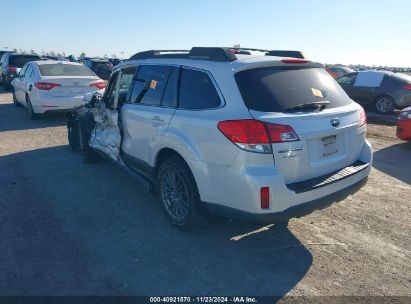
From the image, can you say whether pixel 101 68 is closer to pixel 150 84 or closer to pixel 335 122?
pixel 150 84

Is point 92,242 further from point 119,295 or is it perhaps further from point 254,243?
point 254,243

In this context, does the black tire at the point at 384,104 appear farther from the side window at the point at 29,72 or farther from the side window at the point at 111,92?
the side window at the point at 29,72

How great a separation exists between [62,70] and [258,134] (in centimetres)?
866

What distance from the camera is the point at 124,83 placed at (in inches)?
211

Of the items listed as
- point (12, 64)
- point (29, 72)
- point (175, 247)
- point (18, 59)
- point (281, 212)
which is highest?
point (18, 59)

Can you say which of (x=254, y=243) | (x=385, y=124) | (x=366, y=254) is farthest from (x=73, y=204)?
(x=385, y=124)

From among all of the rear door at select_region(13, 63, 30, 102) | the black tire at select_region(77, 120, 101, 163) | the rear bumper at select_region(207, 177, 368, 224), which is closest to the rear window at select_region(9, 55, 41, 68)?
the rear door at select_region(13, 63, 30, 102)

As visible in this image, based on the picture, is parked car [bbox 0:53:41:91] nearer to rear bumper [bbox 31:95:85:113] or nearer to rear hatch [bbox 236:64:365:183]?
rear bumper [bbox 31:95:85:113]

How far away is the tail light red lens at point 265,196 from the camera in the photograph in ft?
10.1

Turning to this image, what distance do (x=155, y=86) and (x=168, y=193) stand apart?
1303 millimetres

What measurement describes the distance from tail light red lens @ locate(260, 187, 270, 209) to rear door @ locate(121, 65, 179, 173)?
4.58ft

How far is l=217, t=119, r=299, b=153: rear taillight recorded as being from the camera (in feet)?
10.0

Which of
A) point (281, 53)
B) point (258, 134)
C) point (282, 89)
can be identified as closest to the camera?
point (258, 134)

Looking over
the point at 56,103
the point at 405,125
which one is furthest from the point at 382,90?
the point at 56,103
